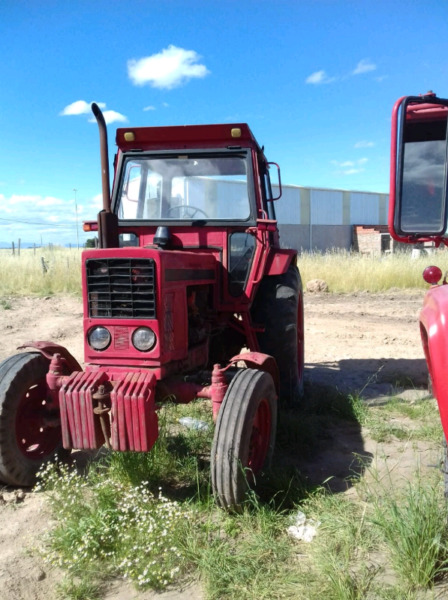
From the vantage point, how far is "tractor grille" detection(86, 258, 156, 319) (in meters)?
2.97

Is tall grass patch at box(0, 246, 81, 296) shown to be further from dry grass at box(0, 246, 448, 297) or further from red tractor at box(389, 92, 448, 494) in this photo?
red tractor at box(389, 92, 448, 494)

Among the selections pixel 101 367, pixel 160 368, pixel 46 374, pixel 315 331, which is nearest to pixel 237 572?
pixel 160 368

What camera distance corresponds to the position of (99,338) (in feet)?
10.1

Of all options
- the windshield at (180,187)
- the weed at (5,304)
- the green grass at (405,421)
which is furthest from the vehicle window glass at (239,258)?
the weed at (5,304)

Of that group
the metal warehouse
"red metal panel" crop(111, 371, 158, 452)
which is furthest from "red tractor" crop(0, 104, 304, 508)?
the metal warehouse

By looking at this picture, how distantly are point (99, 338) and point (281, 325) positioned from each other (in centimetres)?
161

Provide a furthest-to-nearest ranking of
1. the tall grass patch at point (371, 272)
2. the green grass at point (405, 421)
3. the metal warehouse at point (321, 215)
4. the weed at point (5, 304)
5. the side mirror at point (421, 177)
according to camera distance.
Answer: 1. the metal warehouse at point (321, 215)
2. the tall grass patch at point (371, 272)
3. the weed at point (5, 304)
4. the green grass at point (405, 421)
5. the side mirror at point (421, 177)

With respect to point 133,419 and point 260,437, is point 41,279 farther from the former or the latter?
point 133,419

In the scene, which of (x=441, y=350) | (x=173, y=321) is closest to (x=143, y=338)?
(x=173, y=321)

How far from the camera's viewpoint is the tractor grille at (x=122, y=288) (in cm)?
297

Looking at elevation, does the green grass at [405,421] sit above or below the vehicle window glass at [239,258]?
below

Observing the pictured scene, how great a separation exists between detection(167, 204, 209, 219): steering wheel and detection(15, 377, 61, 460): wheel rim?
171cm

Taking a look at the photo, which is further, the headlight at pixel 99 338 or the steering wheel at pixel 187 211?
the steering wheel at pixel 187 211

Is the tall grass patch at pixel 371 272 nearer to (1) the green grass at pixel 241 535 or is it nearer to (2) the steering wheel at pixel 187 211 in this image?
(2) the steering wheel at pixel 187 211
